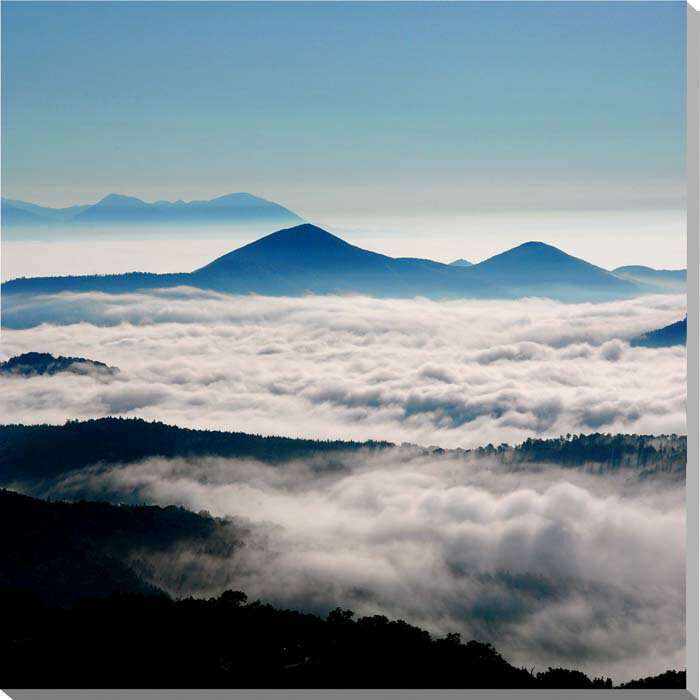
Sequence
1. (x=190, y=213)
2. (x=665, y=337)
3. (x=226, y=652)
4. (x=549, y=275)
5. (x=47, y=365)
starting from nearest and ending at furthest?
1. (x=226, y=652)
2. (x=190, y=213)
3. (x=665, y=337)
4. (x=47, y=365)
5. (x=549, y=275)

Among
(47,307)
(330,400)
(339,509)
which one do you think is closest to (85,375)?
(47,307)

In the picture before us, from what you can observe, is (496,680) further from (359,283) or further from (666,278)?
(359,283)

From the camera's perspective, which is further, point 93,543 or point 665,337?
point 665,337

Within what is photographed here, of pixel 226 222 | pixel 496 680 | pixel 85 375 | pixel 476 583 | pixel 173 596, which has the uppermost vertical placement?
pixel 226 222

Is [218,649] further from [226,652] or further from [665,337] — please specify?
[665,337]

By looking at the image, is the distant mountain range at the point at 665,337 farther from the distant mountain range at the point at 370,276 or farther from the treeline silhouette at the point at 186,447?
the treeline silhouette at the point at 186,447

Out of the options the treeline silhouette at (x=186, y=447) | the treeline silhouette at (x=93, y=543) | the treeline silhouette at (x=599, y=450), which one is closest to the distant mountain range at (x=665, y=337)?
the treeline silhouette at (x=599, y=450)

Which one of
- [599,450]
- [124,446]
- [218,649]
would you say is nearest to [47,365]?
[124,446]

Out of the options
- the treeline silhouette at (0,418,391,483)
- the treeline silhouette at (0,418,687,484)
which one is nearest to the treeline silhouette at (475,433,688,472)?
the treeline silhouette at (0,418,687,484)
